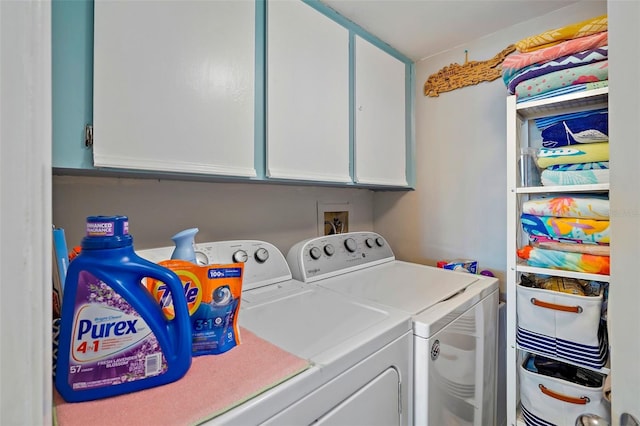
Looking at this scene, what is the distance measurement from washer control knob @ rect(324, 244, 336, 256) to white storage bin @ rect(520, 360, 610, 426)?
1023 mm

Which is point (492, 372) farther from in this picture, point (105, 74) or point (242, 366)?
point (105, 74)

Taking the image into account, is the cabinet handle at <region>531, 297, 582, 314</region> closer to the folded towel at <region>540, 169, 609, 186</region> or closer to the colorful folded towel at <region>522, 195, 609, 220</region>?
the colorful folded towel at <region>522, 195, 609, 220</region>

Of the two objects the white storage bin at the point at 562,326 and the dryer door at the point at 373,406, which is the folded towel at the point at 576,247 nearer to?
the white storage bin at the point at 562,326

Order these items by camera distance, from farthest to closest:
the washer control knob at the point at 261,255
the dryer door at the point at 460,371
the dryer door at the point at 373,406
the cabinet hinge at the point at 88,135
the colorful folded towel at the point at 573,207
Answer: the washer control knob at the point at 261,255 → the colorful folded towel at the point at 573,207 → the dryer door at the point at 460,371 → the cabinet hinge at the point at 88,135 → the dryer door at the point at 373,406

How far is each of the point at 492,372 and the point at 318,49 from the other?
5.91ft

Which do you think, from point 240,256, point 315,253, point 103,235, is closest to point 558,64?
point 315,253

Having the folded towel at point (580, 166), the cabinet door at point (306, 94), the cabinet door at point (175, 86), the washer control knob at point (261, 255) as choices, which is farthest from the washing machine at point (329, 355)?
the folded towel at point (580, 166)

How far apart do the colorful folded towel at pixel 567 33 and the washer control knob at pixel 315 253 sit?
4.39 ft

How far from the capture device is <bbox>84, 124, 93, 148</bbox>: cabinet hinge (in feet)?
2.78

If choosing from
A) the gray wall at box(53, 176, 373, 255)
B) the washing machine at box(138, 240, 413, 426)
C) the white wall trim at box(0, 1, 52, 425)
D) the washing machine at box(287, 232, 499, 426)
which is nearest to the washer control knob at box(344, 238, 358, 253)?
A: the washing machine at box(287, 232, 499, 426)

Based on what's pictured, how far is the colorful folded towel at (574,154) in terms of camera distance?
1.14 meters

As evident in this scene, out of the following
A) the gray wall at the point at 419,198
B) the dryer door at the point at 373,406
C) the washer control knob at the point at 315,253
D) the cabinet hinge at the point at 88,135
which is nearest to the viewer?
the dryer door at the point at 373,406

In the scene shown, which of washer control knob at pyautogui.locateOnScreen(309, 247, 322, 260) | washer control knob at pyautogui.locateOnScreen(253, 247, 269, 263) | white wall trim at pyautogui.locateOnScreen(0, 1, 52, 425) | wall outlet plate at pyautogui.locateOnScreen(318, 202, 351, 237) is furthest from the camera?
wall outlet plate at pyautogui.locateOnScreen(318, 202, 351, 237)

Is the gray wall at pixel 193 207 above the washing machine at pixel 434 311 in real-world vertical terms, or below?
above
